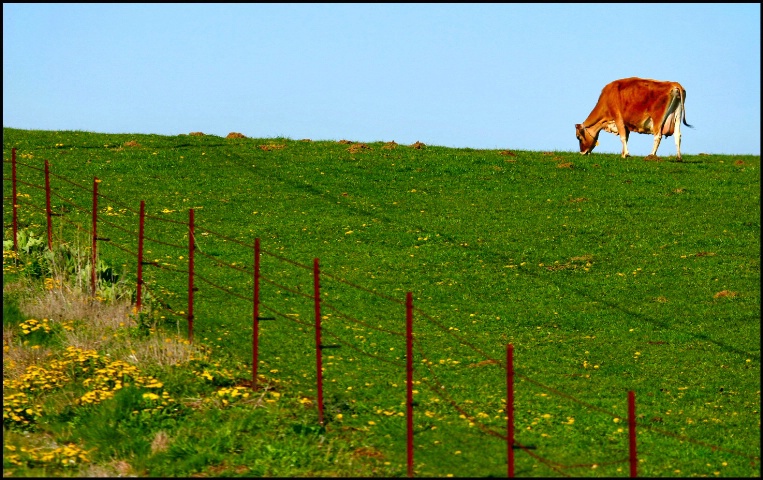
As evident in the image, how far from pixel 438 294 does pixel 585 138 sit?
2208cm

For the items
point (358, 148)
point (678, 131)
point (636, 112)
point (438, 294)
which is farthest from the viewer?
point (636, 112)

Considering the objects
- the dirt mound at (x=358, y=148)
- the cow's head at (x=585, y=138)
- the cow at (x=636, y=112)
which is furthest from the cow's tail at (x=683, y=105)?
the dirt mound at (x=358, y=148)

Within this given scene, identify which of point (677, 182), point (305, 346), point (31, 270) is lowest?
point (305, 346)

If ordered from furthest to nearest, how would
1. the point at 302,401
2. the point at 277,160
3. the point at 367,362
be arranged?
the point at 277,160, the point at 367,362, the point at 302,401

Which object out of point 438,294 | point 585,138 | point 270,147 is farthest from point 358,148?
point 438,294

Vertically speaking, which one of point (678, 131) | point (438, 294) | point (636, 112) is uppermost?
point (636, 112)

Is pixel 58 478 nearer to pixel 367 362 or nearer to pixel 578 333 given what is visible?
pixel 367 362

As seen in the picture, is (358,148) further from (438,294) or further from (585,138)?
(438,294)

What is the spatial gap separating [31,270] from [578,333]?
1096 centimetres

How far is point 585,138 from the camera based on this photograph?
4306cm

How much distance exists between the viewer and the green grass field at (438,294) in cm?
1385

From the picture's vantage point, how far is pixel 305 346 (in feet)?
60.3

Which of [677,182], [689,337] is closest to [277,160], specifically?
[677,182]

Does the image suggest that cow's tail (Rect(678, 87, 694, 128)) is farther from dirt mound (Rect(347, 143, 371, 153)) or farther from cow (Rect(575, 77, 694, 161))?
dirt mound (Rect(347, 143, 371, 153))
